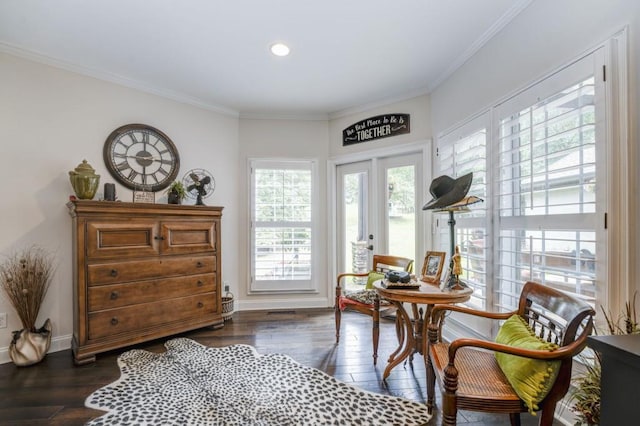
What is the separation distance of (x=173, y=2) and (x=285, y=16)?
2.46 ft

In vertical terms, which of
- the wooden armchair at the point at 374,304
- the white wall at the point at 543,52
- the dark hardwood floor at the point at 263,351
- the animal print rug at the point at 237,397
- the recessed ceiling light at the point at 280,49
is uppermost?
the recessed ceiling light at the point at 280,49

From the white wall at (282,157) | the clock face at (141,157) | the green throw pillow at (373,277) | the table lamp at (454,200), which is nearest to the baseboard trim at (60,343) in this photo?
the clock face at (141,157)

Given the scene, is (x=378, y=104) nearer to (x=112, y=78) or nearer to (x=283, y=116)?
(x=283, y=116)

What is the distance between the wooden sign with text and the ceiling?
0.90 ft

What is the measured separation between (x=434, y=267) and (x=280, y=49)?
2.24 meters

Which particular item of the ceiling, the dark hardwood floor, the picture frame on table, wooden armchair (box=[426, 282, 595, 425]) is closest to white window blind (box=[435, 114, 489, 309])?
the picture frame on table

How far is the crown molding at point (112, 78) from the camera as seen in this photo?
2605 millimetres

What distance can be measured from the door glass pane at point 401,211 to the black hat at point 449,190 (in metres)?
1.08

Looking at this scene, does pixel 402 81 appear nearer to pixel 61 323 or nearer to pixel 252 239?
pixel 252 239

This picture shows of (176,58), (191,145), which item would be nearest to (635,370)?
(176,58)

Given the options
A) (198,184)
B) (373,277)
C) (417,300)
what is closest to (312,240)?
(373,277)

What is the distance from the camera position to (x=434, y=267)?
2.52 m

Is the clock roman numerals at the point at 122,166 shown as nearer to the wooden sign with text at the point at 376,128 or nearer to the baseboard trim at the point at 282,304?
the baseboard trim at the point at 282,304

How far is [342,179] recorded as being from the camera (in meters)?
4.17
